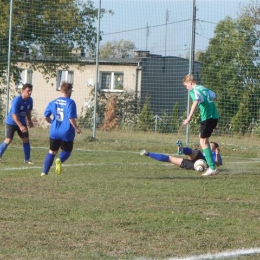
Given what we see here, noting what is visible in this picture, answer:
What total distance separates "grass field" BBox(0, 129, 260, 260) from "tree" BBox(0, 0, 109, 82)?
9296 millimetres

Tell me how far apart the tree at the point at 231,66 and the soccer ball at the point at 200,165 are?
27.1 feet

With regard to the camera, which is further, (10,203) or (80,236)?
(10,203)

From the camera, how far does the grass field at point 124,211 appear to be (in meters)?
6.46

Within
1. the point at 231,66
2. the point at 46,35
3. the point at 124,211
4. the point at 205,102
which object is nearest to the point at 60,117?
the point at 205,102

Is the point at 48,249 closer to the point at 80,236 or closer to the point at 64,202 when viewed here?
the point at 80,236

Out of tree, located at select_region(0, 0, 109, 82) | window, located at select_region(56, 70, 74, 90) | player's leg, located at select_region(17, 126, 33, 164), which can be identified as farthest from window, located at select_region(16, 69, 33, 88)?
player's leg, located at select_region(17, 126, 33, 164)

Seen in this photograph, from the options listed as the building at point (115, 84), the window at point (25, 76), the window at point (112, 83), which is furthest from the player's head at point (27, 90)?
the window at point (112, 83)

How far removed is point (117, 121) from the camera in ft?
76.0

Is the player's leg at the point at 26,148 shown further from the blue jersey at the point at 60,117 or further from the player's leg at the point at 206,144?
the player's leg at the point at 206,144

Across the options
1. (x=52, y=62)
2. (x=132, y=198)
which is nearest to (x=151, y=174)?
(x=132, y=198)

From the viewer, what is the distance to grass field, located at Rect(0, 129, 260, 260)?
646 centimetres

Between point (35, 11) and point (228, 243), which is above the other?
point (35, 11)

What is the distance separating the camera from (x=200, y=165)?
515 inches

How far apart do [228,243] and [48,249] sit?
65.6 inches
